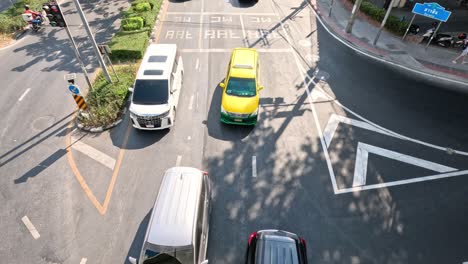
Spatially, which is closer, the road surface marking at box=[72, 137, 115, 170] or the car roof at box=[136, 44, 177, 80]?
the road surface marking at box=[72, 137, 115, 170]

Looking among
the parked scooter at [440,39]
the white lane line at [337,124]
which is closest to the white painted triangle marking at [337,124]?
the white lane line at [337,124]

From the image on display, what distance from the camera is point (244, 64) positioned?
13469mm

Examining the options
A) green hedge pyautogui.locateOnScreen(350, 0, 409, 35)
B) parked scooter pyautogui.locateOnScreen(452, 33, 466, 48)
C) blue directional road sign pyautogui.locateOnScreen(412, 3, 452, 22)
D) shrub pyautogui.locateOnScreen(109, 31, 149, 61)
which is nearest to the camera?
blue directional road sign pyautogui.locateOnScreen(412, 3, 452, 22)

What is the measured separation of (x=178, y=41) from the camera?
60.1ft

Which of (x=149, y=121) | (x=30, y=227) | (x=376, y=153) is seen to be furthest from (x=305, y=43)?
(x=30, y=227)

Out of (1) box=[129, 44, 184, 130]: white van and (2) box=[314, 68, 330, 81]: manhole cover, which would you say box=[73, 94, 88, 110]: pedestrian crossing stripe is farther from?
(2) box=[314, 68, 330, 81]: manhole cover

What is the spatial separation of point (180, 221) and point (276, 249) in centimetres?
287

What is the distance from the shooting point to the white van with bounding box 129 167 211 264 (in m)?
7.14

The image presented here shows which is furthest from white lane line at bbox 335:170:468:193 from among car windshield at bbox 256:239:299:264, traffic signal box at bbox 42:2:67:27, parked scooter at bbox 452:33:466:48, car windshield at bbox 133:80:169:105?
traffic signal box at bbox 42:2:67:27

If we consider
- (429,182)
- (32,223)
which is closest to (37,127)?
(32,223)

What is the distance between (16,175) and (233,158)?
8.98 m

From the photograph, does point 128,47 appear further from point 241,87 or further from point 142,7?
point 241,87

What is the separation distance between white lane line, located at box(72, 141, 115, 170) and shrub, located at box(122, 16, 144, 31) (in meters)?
9.61

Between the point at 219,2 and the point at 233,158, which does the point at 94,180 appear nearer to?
the point at 233,158
